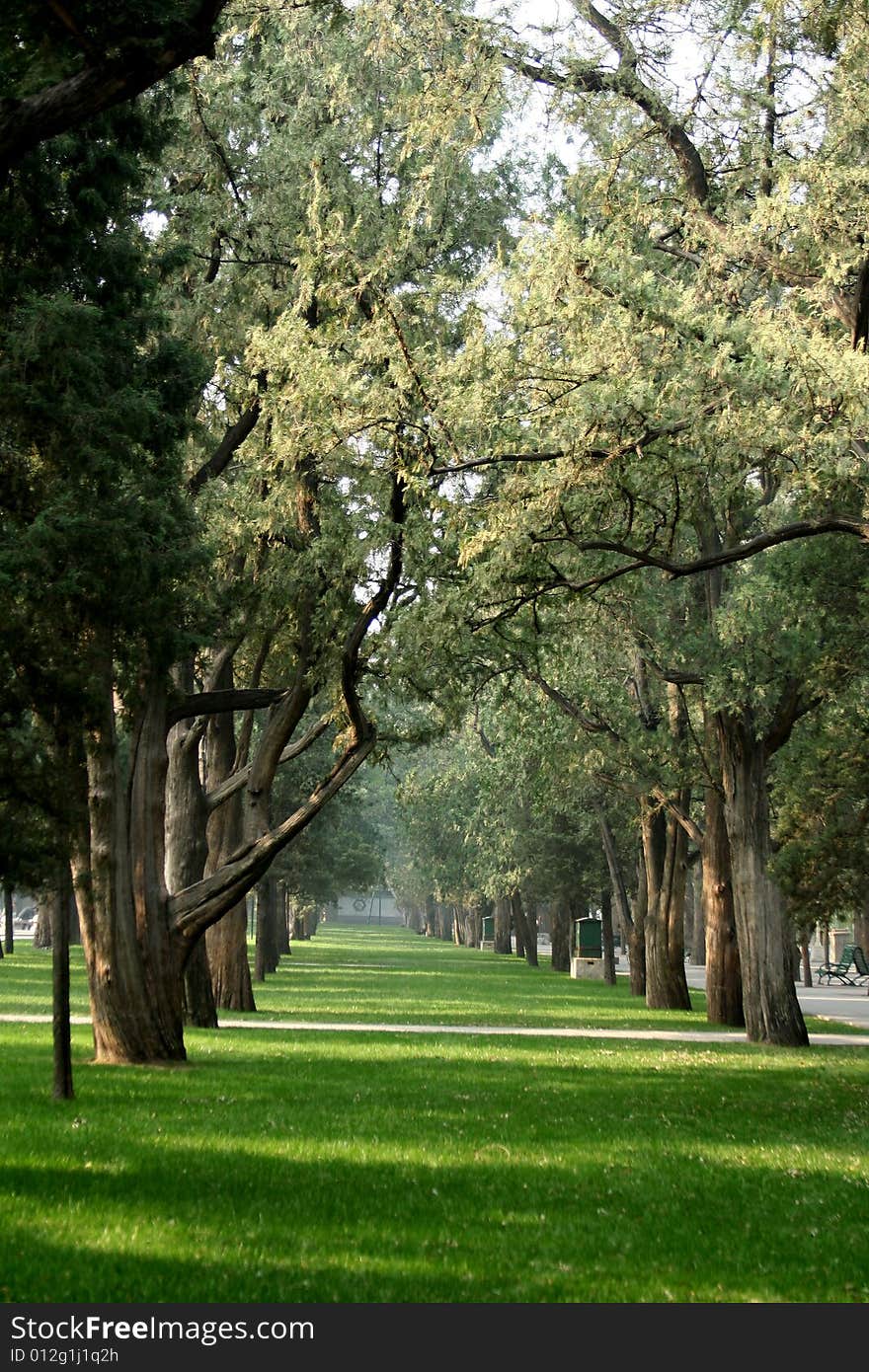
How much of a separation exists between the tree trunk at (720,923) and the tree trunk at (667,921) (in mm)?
3609

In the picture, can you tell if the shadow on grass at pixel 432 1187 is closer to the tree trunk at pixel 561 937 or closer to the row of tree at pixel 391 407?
the row of tree at pixel 391 407

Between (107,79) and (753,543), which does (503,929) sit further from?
(107,79)

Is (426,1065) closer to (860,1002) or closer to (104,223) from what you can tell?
(104,223)

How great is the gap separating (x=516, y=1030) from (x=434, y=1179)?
1567 cm

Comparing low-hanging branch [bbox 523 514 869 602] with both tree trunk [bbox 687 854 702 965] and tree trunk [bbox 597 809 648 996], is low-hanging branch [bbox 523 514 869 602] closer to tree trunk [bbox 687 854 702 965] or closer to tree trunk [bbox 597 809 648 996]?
tree trunk [bbox 597 809 648 996]

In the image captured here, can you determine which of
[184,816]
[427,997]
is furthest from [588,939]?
[184,816]

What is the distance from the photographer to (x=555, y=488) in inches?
537

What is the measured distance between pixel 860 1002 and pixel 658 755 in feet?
53.7

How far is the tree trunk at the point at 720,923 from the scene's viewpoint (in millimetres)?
27859

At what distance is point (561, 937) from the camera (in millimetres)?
56875

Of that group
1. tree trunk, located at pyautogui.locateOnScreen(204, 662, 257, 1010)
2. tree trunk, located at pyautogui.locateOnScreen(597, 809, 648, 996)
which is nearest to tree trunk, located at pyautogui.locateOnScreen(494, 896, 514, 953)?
tree trunk, located at pyautogui.locateOnScreen(597, 809, 648, 996)

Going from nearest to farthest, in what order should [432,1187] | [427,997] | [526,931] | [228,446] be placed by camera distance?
[432,1187] → [228,446] → [427,997] → [526,931]

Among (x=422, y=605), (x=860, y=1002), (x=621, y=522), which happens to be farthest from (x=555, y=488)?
(x=860, y=1002)

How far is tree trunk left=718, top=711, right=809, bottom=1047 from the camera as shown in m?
22.4
